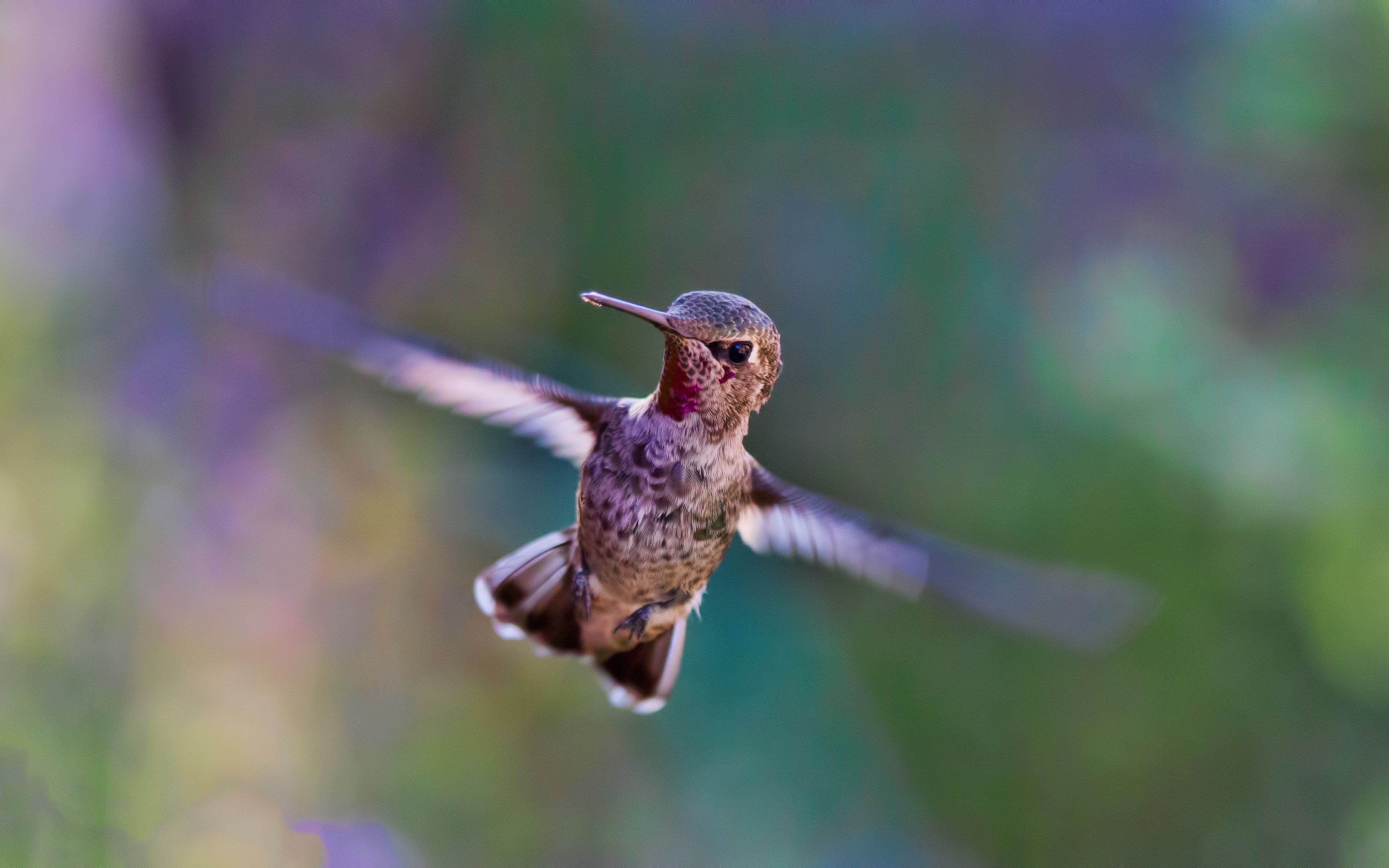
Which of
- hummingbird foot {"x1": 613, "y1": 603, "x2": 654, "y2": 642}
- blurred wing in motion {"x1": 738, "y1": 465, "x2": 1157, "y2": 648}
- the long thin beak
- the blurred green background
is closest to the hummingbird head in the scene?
the long thin beak

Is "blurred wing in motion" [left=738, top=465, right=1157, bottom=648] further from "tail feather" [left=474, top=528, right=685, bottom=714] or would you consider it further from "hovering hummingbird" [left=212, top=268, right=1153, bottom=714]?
"tail feather" [left=474, top=528, right=685, bottom=714]

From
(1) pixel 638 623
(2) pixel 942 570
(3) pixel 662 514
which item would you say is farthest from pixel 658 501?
(2) pixel 942 570

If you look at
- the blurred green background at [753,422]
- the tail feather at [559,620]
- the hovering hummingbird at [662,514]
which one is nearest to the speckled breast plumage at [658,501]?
the hovering hummingbird at [662,514]

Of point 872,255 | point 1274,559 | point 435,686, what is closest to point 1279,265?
point 1274,559

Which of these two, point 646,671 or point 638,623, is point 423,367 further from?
point 646,671

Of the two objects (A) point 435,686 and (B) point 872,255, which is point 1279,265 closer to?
(B) point 872,255

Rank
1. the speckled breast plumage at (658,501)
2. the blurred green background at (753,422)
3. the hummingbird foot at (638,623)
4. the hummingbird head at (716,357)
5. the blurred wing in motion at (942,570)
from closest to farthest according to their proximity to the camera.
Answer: the blurred wing in motion at (942,570)
the hummingbird head at (716,357)
the speckled breast plumage at (658,501)
the hummingbird foot at (638,623)
the blurred green background at (753,422)

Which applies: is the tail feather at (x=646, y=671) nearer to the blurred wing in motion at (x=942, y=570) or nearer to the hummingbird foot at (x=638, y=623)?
the hummingbird foot at (x=638, y=623)

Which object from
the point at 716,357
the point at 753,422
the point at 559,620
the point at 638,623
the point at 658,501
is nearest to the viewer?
the point at 716,357
